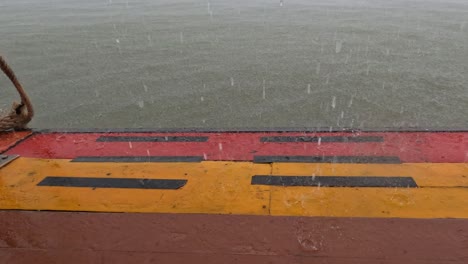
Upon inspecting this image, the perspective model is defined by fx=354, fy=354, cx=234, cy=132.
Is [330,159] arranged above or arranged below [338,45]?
above

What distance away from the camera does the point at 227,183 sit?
12.0ft

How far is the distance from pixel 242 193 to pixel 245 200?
0.13m

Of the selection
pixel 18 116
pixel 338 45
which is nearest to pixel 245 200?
pixel 18 116

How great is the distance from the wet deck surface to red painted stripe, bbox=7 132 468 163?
25 millimetres

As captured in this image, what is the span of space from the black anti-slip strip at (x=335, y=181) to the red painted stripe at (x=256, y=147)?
62 cm

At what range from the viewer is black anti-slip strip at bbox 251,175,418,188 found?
355 centimetres

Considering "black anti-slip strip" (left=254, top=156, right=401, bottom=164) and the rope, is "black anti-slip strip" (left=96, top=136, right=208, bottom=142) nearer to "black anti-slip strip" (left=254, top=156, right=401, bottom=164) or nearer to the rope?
"black anti-slip strip" (left=254, top=156, right=401, bottom=164)

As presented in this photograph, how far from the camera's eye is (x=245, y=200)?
3303mm

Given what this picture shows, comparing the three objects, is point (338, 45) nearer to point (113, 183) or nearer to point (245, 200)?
point (245, 200)

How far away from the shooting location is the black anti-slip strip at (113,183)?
12.0 feet

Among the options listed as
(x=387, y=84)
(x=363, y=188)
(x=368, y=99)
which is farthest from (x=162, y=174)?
(x=387, y=84)

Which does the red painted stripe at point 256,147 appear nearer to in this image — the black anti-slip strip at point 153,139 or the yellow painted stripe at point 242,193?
the black anti-slip strip at point 153,139

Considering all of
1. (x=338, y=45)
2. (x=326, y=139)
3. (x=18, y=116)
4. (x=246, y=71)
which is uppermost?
(x=18, y=116)

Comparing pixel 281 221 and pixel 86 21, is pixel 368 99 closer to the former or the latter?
pixel 281 221
